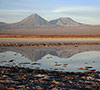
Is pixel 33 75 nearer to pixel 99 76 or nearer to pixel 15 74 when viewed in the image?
pixel 15 74

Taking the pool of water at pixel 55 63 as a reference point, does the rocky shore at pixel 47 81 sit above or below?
above

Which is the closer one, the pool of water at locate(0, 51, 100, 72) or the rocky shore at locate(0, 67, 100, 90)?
the rocky shore at locate(0, 67, 100, 90)

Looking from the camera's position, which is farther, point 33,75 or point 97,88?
point 33,75

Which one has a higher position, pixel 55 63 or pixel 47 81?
pixel 47 81

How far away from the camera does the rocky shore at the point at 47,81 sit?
988 centimetres

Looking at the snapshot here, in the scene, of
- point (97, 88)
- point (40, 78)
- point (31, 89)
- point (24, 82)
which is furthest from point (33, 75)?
point (97, 88)

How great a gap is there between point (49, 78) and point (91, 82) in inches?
81.3

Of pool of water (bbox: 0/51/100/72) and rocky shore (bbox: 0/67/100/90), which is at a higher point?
rocky shore (bbox: 0/67/100/90)

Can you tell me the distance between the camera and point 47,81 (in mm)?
11039

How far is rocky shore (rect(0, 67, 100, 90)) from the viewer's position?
988 centimetres

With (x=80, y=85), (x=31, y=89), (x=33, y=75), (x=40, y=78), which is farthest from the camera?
(x=33, y=75)

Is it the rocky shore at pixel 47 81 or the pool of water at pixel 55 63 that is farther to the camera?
the pool of water at pixel 55 63

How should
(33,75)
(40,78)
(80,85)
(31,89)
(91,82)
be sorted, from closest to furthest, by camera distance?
(31,89) → (80,85) → (91,82) → (40,78) → (33,75)

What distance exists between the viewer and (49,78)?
1180 centimetres
